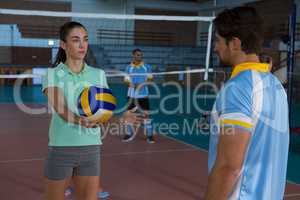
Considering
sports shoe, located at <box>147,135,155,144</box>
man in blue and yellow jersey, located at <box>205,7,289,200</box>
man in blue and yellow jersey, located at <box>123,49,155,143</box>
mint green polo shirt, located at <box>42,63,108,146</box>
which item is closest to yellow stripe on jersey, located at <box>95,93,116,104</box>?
mint green polo shirt, located at <box>42,63,108,146</box>

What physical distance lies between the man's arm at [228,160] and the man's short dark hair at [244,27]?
33 cm

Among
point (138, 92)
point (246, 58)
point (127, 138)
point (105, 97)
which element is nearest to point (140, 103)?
point (138, 92)

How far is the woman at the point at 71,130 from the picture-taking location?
2.62 metres

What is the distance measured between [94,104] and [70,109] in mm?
157

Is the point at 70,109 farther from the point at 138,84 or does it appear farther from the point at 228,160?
the point at 138,84

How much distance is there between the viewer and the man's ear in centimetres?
153

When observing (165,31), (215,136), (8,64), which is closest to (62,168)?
(215,136)

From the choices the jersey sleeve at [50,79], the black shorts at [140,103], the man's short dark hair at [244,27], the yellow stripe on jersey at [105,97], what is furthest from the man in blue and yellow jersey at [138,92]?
the man's short dark hair at [244,27]

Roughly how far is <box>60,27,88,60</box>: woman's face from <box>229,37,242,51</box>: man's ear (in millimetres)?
1403

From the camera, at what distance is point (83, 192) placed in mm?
2727

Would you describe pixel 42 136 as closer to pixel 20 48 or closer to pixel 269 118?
pixel 269 118

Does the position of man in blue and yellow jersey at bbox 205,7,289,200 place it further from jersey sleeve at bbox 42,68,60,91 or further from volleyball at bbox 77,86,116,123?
jersey sleeve at bbox 42,68,60,91

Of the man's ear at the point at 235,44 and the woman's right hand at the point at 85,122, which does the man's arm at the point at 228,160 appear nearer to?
the man's ear at the point at 235,44

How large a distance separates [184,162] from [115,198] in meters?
1.80
